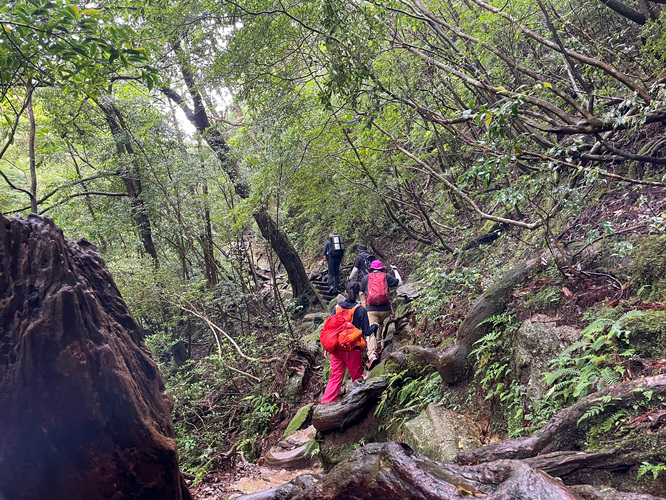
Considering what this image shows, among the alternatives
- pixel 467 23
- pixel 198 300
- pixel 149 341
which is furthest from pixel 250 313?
pixel 467 23

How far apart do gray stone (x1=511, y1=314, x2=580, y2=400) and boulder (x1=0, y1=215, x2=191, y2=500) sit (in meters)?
3.73

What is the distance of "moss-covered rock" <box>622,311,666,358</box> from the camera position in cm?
331

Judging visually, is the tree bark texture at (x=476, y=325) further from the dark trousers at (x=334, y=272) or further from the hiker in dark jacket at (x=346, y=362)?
the dark trousers at (x=334, y=272)

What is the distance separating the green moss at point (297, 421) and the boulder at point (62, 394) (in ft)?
17.7

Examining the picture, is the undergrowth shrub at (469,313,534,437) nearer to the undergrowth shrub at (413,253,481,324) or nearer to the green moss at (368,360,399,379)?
the green moss at (368,360,399,379)

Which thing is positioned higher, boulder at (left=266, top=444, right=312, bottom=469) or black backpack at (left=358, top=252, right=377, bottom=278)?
black backpack at (left=358, top=252, right=377, bottom=278)

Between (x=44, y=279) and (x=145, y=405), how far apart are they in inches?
41.7

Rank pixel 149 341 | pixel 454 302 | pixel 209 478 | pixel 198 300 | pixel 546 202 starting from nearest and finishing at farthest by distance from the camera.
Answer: pixel 209 478, pixel 454 302, pixel 546 202, pixel 149 341, pixel 198 300

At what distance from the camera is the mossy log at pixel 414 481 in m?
2.19

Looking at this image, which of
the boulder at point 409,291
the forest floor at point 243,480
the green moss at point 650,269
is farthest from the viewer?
the boulder at point 409,291

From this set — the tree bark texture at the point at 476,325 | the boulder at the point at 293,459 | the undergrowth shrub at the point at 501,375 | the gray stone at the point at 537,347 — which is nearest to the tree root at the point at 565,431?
the undergrowth shrub at the point at 501,375

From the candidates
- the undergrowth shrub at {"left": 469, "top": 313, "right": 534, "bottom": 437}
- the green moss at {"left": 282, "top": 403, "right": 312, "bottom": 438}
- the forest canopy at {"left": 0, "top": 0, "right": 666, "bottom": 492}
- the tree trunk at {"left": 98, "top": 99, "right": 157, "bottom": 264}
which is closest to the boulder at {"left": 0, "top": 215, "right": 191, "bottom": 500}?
the forest canopy at {"left": 0, "top": 0, "right": 666, "bottom": 492}

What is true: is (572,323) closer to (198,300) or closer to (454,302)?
(454,302)

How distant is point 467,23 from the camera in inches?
319
